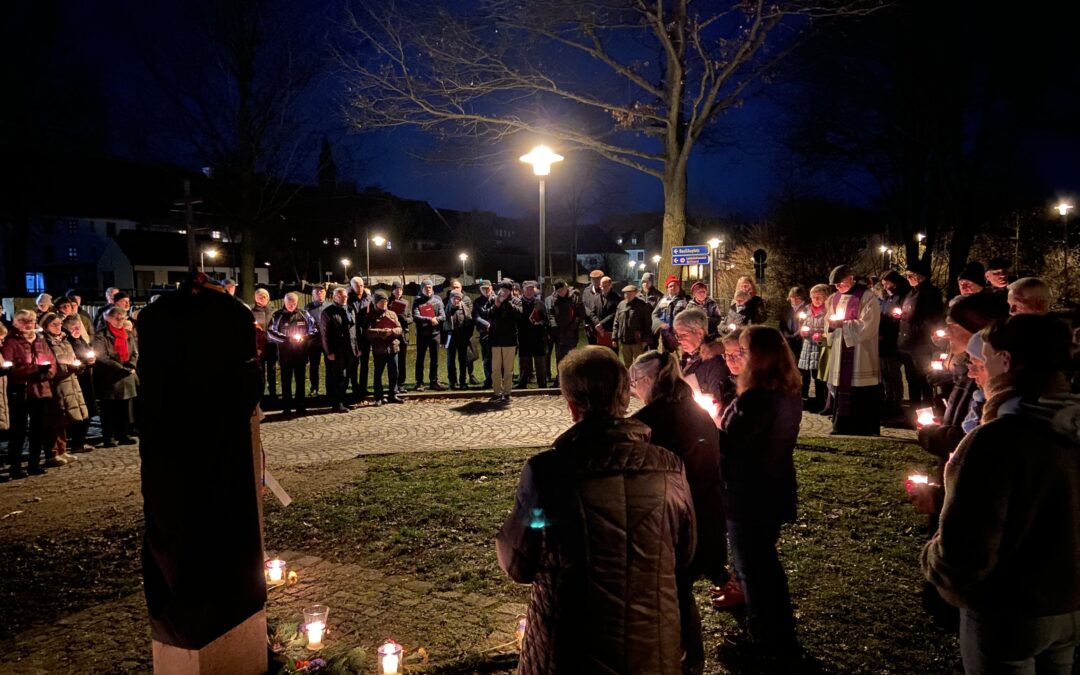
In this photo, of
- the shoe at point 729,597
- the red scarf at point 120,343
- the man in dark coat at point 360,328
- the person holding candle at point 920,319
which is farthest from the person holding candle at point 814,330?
the red scarf at point 120,343

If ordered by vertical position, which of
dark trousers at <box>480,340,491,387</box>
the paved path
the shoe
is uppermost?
dark trousers at <box>480,340,491,387</box>

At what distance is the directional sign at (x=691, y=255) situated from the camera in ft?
51.3

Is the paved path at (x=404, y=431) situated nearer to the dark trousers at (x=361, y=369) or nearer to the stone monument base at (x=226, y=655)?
the dark trousers at (x=361, y=369)

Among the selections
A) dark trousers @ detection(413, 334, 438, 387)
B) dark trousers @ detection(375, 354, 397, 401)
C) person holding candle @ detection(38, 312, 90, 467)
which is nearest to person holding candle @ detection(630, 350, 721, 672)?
person holding candle @ detection(38, 312, 90, 467)

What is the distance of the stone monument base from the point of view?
3309mm

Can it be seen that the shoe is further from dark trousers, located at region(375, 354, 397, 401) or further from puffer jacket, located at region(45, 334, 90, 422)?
dark trousers, located at region(375, 354, 397, 401)

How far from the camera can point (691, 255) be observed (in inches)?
622

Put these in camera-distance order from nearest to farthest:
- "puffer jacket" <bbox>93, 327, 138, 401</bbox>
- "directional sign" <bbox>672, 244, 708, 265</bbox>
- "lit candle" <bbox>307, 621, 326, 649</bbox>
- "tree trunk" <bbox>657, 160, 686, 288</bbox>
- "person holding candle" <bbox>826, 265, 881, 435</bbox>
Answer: "lit candle" <bbox>307, 621, 326, 649</bbox> → "person holding candle" <bbox>826, 265, 881, 435</bbox> → "puffer jacket" <bbox>93, 327, 138, 401</bbox> → "directional sign" <bbox>672, 244, 708, 265</bbox> → "tree trunk" <bbox>657, 160, 686, 288</bbox>

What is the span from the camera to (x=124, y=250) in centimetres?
5716

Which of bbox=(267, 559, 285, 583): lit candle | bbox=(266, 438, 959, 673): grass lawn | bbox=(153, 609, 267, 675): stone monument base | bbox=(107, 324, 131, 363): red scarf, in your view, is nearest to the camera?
bbox=(153, 609, 267, 675): stone monument base

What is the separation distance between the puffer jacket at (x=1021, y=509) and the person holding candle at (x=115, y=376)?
9.96m

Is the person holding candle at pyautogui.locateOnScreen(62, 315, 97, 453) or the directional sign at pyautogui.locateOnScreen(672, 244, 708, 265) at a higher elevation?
the directional sign at pyautogui.locateOnScreen(672, 244, 708, 265)

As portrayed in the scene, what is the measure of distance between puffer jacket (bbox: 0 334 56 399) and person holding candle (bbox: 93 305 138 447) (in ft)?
3.64

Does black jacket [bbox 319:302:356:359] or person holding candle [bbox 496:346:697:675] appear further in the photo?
black jacket [bbox 319:302:356:359]
